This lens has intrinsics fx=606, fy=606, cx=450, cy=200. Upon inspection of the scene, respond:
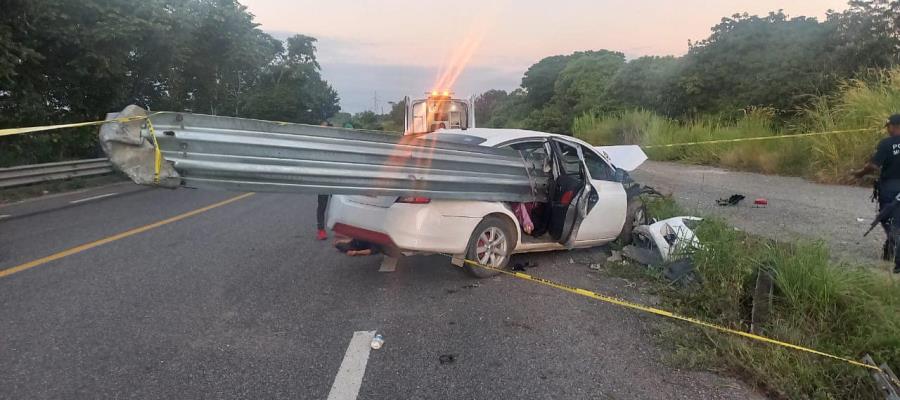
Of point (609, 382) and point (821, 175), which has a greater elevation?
point (821, 175)

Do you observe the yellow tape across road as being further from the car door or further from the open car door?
the car door

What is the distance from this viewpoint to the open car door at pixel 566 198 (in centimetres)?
635

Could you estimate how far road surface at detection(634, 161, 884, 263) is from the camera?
23.8ft

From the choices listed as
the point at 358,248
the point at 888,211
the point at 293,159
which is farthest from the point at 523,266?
the point at 888,211

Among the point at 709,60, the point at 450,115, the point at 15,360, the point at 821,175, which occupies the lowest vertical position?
the point at 15,360

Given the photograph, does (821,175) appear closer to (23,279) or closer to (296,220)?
(296,220)

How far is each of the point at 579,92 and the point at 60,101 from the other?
29.7m

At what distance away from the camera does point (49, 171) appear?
47.9 ft

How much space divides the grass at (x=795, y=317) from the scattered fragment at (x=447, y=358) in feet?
4.98

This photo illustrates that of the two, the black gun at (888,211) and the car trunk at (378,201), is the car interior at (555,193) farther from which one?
the black gun at (888,211)

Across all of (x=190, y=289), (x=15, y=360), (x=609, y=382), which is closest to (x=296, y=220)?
(x=190, y=289)

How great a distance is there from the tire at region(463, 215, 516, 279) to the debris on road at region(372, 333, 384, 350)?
1655 mm

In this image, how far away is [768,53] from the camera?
850 inches

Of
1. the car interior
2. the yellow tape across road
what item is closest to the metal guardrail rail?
the car interior
